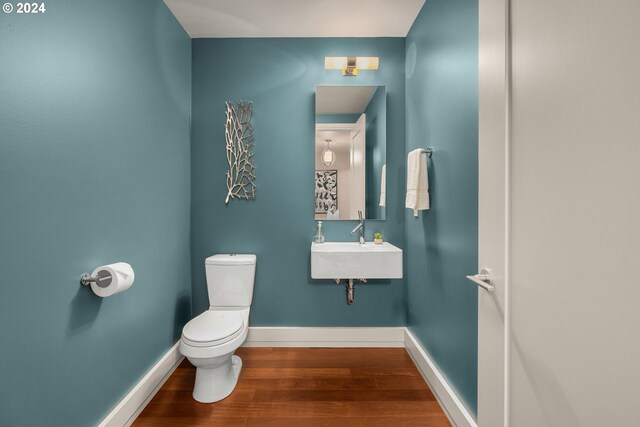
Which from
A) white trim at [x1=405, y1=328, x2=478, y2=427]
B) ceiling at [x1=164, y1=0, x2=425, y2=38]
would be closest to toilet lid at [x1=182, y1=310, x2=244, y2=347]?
white trim at [x1=405, y1=328, x2=478, y2=427]

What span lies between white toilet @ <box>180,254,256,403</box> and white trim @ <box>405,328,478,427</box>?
120cm

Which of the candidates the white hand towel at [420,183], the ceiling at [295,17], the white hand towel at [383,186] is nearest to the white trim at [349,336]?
the white hand towel at [383,186]

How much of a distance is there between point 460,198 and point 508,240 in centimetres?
70

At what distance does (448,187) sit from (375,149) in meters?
0.92

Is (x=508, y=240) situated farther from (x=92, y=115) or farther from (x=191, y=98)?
(x=191, y=98)

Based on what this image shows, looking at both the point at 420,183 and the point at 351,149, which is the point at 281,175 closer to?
the point at 351,149

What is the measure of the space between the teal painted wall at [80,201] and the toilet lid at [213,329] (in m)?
0.30

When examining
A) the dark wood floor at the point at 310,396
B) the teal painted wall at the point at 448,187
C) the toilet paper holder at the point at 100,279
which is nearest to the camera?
the toilet paper holder at the point at 100,279

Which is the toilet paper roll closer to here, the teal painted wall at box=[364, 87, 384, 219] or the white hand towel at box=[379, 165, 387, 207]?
the teal painted wall at box=[364, 87, 384, 219]

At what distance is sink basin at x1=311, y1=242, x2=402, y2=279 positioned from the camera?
222 cm

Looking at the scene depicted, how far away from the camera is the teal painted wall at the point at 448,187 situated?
1.50 m

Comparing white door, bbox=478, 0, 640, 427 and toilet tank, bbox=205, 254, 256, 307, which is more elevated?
white door, bbox=478, 0, 640, 427

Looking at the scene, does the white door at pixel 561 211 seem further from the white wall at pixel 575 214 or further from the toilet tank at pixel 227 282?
the toilet tank at pixel 227 282

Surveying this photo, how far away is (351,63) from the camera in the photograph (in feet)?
8.23
